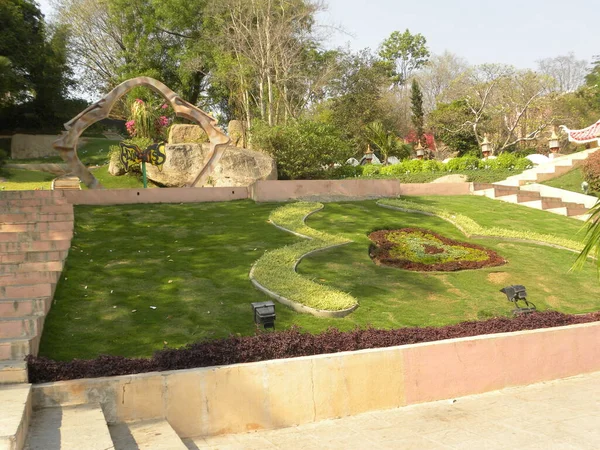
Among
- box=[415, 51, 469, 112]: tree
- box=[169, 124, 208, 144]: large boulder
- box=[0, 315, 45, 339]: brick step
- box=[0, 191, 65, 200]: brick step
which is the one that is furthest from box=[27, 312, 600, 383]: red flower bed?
box=[415, 51, 469, 112]: tree

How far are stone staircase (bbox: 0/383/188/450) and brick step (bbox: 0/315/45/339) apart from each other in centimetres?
107

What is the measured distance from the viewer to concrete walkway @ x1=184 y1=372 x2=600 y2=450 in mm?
5578

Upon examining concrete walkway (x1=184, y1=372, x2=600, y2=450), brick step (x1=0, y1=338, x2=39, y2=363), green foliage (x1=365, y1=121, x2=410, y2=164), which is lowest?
concrete walkway (x1=184, y1=372, x2=600, y2=450)

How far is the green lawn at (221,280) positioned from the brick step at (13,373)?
93cm

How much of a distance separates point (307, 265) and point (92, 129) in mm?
32985

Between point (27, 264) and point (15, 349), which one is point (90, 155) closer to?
point (27, 264)

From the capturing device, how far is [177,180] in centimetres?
2131

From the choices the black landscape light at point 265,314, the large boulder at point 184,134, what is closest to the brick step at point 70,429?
the black landscape light at point 265,314

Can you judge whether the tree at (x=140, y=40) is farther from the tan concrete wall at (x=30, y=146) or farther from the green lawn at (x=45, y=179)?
the green lawn at (x=45, y=179)

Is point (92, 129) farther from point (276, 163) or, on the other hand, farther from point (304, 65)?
point (276, 163)

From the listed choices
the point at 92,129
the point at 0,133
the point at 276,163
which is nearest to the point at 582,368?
the point at 276,163

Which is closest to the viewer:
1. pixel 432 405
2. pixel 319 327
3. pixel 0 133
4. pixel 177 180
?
pixel 432 405

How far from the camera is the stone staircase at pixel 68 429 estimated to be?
448 cm

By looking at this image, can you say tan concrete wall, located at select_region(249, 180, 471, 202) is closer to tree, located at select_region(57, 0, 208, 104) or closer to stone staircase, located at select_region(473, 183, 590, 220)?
stone staircase, located at select_region(473, 183, 590, 220)
